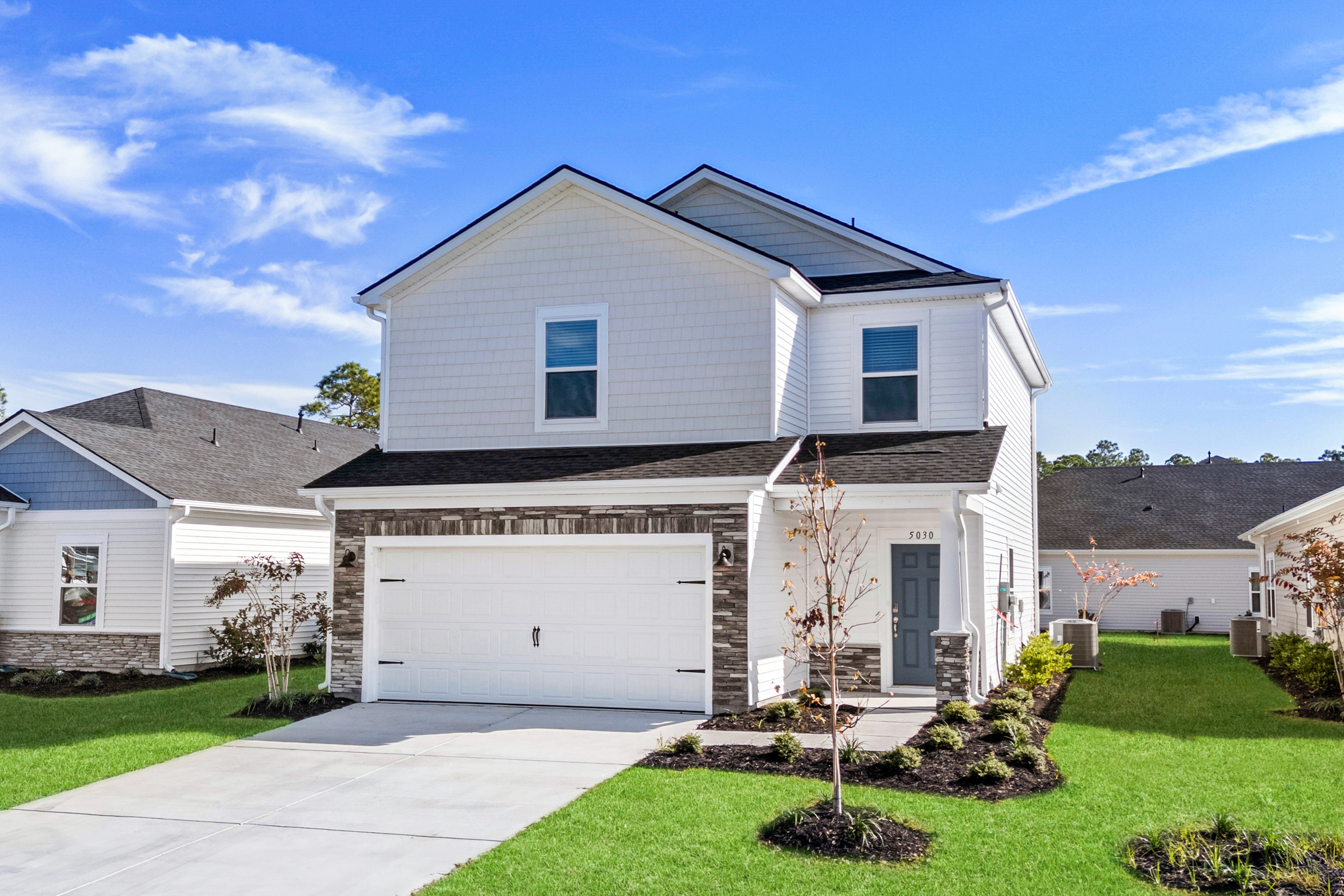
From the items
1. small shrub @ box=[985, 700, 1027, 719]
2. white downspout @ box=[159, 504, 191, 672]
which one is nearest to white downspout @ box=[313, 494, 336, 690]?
white downspout @ box=[159, 504, 191, 672]

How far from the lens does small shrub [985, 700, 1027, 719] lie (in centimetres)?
1192

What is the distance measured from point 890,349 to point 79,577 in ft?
48.6

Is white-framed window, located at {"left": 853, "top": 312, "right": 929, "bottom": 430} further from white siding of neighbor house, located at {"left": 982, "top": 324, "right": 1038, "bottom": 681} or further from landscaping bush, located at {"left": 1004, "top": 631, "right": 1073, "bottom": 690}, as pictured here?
landscaping bush, located at {"left": 1004, "top": 631, "right": 1073, "bottom": 690}

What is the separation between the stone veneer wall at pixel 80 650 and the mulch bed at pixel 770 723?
11.3m

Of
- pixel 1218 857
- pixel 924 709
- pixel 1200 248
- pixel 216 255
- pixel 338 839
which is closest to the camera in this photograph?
pixel 1218 857

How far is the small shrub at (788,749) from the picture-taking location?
999 centimetres

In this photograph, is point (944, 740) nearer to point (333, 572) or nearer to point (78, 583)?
point (333, 572)

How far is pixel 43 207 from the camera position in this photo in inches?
934

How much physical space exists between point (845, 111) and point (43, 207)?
1855 cm

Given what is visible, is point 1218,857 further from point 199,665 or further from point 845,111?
point 199,665

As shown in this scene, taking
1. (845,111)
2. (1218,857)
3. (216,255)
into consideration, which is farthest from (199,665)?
(1218,857)

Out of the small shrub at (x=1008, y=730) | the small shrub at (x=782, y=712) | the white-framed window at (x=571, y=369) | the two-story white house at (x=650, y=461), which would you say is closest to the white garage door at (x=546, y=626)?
the two-story white house at (x=650, y=461)

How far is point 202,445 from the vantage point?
22.2 meters

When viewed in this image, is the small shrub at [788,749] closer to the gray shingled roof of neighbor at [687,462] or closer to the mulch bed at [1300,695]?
the gray shingled roof of neighbor at [687,462]
